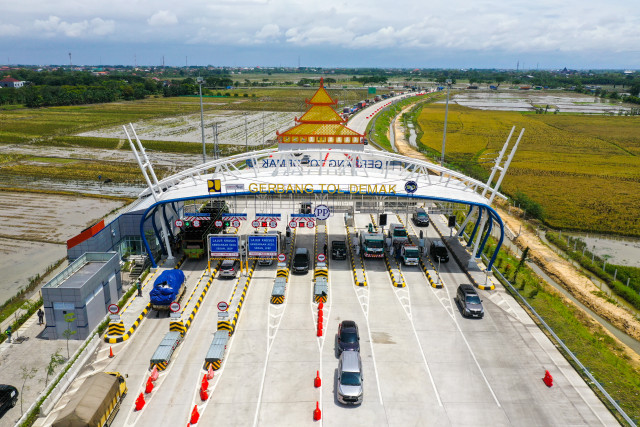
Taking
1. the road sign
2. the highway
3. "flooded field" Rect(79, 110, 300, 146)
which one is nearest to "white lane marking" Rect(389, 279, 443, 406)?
the highway

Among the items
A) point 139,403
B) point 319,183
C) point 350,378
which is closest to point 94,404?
point 139,403

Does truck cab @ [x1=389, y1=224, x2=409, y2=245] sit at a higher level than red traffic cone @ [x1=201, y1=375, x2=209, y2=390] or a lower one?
higher

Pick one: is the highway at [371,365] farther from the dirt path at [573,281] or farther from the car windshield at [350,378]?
the dirt path at [573,281]

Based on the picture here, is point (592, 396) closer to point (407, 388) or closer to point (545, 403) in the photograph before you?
point (545, 403)

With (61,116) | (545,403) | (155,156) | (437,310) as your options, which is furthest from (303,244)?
(61,116)

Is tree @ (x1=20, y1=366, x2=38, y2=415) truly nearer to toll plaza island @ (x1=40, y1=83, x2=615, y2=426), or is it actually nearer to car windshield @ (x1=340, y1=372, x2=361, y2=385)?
toll plaza island @ (x1=40, y1=83, x2=615, y2=426)

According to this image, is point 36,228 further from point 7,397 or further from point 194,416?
point 194,416
